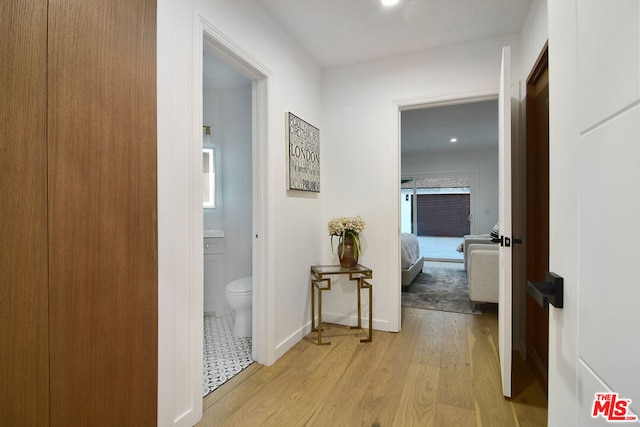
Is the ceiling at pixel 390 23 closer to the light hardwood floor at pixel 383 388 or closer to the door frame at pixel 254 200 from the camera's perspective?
the door frame at pixel 254 200

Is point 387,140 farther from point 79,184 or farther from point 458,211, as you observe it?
point 458,211

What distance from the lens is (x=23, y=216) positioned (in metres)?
0.80

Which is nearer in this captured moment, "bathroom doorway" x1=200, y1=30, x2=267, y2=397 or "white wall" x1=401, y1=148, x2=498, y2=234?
"bathroom doorway" x1=200, y1=30, x2=267, y2=397

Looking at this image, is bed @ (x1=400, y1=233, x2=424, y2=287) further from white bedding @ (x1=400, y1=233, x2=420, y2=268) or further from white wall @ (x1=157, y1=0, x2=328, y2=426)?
white wall @ (x1=157, y1=0, x2=328, y2=426)

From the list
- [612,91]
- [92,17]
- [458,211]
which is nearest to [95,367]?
[92,17]

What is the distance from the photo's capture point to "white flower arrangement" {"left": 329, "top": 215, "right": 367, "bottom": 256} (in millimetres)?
2734

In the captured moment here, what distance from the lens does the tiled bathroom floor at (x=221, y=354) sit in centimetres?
204

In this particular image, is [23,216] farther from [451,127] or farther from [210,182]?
[451,127]

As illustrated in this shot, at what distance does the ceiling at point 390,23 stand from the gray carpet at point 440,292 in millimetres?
2781

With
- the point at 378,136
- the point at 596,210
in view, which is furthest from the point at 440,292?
the point at 596,210

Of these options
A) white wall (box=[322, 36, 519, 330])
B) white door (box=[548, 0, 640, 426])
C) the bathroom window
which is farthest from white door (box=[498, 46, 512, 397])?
the bathroom window

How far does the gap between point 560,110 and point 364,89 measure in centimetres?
253

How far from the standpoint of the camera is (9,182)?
772mm

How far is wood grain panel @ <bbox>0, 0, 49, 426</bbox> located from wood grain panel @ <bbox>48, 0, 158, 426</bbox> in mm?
27
